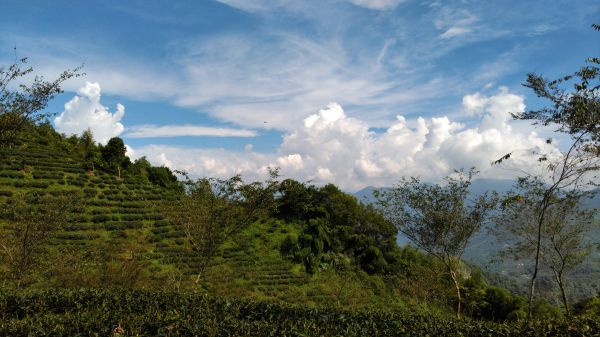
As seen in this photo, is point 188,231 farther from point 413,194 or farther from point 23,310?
point 413,194

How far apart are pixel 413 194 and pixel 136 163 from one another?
71.9 metres

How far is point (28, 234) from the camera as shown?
1888cm

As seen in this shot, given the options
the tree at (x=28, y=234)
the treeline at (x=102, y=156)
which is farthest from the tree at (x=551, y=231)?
the treeline at (x=102, y=156)

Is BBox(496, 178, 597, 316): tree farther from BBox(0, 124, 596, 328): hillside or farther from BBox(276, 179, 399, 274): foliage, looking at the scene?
BBox(276, 179, 399, 274): foliage

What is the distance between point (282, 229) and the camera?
73438 mm

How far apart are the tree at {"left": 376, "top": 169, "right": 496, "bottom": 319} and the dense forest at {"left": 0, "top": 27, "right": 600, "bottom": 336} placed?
9 cm

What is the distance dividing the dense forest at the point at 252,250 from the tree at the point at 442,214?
0.09 metres

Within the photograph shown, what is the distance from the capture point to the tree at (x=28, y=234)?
18.5 metres

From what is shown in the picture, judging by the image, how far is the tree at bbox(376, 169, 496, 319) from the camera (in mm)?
25641

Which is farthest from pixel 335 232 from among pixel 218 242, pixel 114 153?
pixel 218 242

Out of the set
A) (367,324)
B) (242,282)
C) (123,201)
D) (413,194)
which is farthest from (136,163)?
(367,324)

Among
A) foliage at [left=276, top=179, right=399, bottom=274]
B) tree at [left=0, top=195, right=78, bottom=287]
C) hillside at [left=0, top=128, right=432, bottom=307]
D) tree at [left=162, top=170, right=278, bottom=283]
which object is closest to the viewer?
tree at [left=0, top=195, right=78, bottom=287]

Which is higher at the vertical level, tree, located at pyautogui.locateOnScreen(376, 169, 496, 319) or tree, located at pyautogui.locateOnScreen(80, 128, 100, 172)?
tree, located at pyautogui.locateOnScreen(80, 128, 100, 172)

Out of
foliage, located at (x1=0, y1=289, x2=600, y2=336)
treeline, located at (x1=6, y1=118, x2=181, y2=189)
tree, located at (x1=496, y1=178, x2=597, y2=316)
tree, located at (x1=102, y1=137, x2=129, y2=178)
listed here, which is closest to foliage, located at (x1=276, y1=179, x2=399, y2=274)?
treeline, located at (x1=6, y1=118, x2=181, y2=189)
